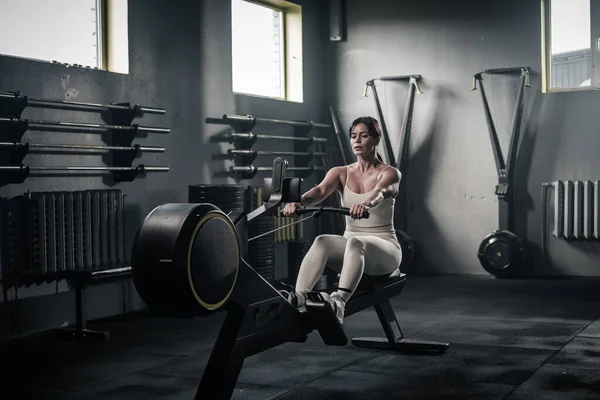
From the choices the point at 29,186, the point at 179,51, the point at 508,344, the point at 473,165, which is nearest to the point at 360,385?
the point at 508,344

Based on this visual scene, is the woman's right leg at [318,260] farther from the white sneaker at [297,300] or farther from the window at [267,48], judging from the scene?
the window at [267,48]

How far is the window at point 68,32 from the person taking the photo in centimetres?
495

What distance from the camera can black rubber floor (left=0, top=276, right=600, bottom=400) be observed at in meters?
3.39

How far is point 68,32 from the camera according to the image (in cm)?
534

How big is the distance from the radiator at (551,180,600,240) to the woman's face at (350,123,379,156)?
3.57 meters

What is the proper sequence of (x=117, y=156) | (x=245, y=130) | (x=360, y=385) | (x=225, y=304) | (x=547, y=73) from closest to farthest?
(x=225, y=304) < (x=360, y=385) < (x=117, y=156) < (x=245, y=130) < (x=547, y=73)

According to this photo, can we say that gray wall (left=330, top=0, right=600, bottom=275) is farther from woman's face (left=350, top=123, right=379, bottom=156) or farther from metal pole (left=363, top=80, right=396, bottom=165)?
woman's face (left=350, top=123, right=379, bottom=156)

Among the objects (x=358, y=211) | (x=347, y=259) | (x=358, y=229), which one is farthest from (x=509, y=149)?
(x=358, y=211)

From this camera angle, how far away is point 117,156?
548 cm

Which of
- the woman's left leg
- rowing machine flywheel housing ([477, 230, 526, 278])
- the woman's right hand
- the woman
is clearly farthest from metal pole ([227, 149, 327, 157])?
the woman's right hand

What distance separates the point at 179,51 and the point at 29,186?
5.84 ft

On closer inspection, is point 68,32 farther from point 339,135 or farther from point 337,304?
point 339,135

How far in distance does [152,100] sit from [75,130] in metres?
0.82

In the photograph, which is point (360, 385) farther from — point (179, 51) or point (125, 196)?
point (179, 51)
